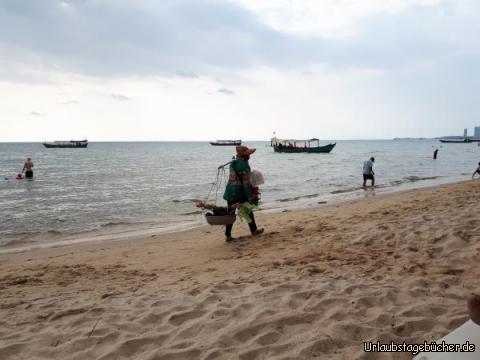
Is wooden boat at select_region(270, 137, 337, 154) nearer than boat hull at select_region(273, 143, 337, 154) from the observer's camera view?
Yes

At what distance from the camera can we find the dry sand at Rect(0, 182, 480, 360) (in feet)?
9.65

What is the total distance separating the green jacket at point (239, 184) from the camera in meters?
6.98

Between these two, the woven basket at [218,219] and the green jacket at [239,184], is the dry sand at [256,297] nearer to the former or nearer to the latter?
the woven basket at [218,219]

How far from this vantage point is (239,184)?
706cm

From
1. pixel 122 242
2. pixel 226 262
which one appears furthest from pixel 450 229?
pixel 122 242

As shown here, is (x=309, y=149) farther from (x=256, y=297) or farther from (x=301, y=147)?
(x=256, y=297)

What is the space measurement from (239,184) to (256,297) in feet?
11.3

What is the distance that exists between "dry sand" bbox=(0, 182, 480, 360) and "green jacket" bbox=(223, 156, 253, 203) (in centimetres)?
95

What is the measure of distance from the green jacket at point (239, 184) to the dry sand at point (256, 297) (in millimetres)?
952

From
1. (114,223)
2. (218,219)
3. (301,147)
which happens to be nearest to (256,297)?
(218,219)

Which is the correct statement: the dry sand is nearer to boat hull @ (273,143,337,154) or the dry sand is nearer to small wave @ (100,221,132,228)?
small wave @ (100,221,132,228)

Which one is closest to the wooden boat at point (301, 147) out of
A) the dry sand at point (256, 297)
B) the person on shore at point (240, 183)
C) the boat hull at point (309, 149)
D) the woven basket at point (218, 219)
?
the boat hull at point (309, 149)

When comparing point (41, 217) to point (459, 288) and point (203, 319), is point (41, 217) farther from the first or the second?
point (459, 288)

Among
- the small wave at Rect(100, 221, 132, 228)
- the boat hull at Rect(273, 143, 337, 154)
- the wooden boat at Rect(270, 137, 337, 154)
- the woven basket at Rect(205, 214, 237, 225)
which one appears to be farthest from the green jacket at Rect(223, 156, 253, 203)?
the boat hull at Rect(273, 143, 337, 154)
